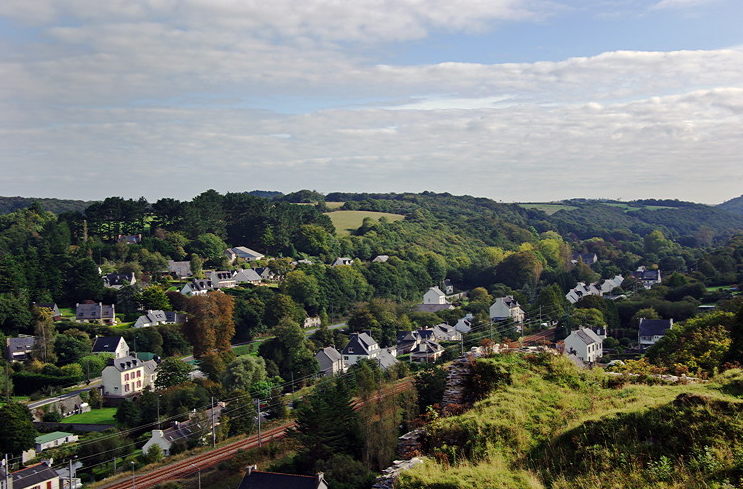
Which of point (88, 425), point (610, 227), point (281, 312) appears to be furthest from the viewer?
point (610, 227)

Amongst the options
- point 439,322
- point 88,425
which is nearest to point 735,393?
point 88,425

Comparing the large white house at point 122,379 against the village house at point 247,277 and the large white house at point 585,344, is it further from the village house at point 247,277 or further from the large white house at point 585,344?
the large white house at point 585,344

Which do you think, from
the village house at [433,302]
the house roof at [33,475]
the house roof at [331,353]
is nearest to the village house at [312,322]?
the house roof at [331,353]

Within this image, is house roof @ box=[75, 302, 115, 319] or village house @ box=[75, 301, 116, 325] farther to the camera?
house roof @ box=[75, 302, 115, 319]

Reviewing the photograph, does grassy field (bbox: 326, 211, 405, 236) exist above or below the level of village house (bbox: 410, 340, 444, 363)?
above

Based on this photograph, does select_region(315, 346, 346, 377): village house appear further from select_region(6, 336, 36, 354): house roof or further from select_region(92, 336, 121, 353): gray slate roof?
select_region(6, 336, 36, 354): house roof

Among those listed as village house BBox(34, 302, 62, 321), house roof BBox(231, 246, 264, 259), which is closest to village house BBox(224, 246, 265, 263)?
house roof BBox(231, 246, 264, 259)

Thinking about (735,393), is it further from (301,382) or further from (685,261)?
(685,261)
